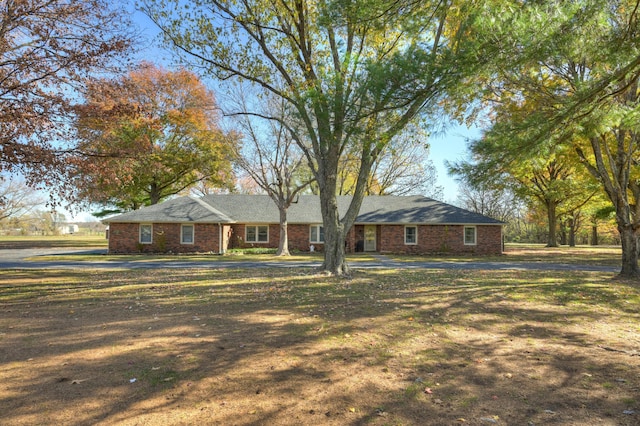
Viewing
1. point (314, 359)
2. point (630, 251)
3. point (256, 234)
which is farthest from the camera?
point (256, 234)

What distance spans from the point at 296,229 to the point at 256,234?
113 inches

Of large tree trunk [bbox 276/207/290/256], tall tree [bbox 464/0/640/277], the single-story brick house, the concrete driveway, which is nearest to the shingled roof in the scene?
the single-story brick house

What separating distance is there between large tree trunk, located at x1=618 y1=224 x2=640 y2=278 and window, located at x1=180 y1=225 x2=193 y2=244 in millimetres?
22079

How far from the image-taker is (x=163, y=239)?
25.3 metres

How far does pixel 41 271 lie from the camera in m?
14.2

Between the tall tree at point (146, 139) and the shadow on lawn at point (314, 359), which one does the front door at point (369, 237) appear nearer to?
the tall tree at point (146, 139)

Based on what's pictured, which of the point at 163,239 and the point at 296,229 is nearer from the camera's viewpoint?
the point at 163,239

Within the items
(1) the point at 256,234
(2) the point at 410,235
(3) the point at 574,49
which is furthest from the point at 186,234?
(3) the point at 574,49

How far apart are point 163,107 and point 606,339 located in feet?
102

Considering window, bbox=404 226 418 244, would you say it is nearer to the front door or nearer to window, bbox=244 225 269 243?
the front door

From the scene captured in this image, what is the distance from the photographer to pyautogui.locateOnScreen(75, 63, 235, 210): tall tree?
9023mm

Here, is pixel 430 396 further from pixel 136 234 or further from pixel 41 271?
pixel 136 234

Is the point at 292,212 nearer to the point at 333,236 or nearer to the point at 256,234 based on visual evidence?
the point at 256,234

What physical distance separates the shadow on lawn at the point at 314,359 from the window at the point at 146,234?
56.7 ft
